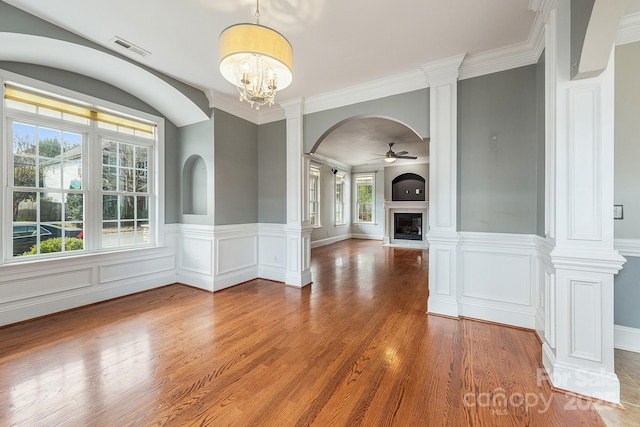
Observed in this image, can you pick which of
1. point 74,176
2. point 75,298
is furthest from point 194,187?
point 75,298

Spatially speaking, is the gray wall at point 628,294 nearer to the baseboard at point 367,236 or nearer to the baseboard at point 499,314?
the baseboard at point 499,314

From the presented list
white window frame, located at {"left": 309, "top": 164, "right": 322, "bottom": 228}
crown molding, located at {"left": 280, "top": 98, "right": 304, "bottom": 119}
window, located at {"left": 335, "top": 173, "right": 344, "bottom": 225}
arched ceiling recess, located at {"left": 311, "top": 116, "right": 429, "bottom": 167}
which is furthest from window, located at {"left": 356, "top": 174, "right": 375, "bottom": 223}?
crown molding, located at {"left": 280, "top": 98, "right": 304, "bottom": 119}

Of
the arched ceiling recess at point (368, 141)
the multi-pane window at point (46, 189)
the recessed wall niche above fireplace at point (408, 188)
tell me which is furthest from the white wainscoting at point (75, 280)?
the recessed wall niche above fireplace at point (408, 188)

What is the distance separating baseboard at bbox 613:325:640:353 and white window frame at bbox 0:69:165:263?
561 cm

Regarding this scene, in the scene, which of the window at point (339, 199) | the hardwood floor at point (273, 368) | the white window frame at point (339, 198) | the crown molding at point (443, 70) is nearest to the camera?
the hardwood floor at point (273, 368)

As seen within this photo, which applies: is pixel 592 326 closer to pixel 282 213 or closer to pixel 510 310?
pixel 510 310

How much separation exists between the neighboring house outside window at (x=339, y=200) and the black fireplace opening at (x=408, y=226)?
2.05m

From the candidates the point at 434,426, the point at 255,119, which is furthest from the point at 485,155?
the point at 255,119

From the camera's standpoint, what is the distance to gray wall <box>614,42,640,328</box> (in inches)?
89.4

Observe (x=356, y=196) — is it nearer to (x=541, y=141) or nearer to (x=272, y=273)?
(x=272, y=273)

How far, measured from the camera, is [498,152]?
2.88 meters

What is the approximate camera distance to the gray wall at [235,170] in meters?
4.03

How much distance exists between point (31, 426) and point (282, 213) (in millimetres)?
3357

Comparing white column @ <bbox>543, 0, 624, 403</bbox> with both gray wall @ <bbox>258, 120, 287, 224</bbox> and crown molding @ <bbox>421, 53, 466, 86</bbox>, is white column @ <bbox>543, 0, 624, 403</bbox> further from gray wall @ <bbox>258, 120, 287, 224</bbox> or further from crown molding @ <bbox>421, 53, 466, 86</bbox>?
gray wall @ <bbox>258, 120, 287, 224</bbox>
